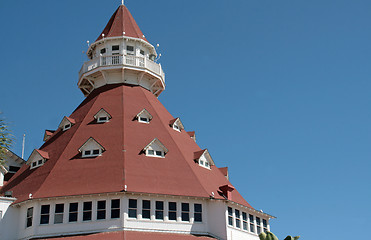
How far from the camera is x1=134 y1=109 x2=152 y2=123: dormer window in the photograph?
49716 millimetres

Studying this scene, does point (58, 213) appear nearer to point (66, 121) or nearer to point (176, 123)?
point (66, 121)

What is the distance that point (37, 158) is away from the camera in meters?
47.4

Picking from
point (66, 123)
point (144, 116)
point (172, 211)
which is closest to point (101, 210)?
point (172, 211)

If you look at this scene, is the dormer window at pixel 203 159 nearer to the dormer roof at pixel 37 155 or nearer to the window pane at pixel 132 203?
the window pane at pixel 132 203

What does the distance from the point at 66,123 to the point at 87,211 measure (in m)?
11.9

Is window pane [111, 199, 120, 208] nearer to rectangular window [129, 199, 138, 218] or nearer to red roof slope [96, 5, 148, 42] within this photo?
rectangular window [129, 199, 138, 218]

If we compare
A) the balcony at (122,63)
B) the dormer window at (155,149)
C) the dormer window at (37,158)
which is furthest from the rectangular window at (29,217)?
the balcony at (122,63)

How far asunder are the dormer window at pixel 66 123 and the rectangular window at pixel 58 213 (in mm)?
10209

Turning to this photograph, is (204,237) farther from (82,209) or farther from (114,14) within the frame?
(114,14)

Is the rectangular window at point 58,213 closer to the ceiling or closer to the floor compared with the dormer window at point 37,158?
closer to the floor

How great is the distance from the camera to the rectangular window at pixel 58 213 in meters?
41.7

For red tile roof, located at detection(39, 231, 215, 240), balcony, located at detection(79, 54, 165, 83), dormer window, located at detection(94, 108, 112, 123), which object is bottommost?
red tile roof, located at detection(39, 231, 215, 240)

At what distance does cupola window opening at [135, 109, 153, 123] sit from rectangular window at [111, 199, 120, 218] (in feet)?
33.7

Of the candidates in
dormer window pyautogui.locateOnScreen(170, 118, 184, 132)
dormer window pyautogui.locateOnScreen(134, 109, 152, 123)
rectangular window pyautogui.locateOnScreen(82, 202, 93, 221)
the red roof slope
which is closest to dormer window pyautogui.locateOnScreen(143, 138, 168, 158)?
dormer window pyautogui.locateOnScreen(134, 109, 152, 123)
